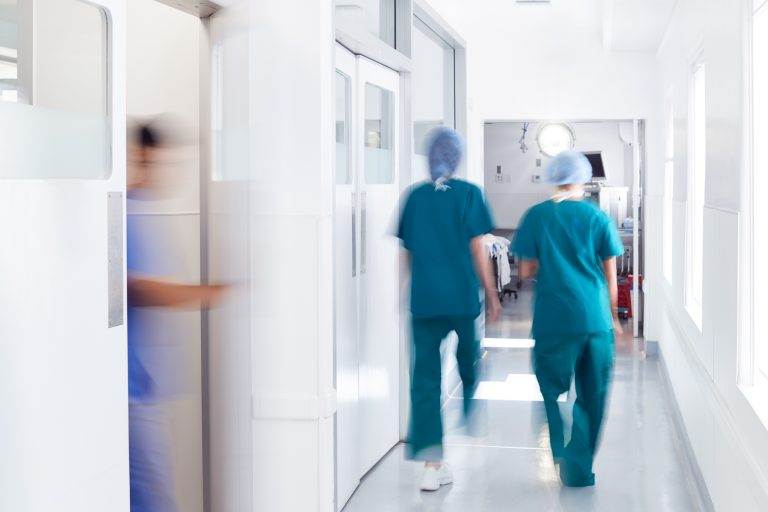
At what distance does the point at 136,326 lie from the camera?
2.85m

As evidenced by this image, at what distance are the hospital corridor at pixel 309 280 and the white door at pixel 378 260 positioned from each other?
2cm

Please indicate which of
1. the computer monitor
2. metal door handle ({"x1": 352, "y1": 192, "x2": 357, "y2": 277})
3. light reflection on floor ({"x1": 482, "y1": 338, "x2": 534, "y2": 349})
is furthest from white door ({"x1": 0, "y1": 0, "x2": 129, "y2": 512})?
the computer monitor

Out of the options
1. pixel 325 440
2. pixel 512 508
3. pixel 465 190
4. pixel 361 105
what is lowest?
pixel 512 508

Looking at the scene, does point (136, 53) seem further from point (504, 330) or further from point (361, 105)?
point (504, 330)

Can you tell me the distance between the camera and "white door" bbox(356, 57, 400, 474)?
4.38m

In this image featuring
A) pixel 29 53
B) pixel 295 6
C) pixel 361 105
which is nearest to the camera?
pixel 29 53

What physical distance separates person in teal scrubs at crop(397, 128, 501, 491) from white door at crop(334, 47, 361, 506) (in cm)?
27

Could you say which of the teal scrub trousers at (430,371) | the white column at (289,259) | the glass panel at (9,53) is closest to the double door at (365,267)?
the teal scrub trousers at (430,371)

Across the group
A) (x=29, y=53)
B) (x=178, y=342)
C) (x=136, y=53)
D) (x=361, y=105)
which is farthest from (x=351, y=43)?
(x=29, y=53)

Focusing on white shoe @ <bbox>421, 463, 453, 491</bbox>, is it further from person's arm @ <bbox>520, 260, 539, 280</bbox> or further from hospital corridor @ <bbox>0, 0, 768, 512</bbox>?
person's arm @ <bbox>520, 260, 539, 280</bbox>

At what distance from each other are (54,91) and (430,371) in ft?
8.18

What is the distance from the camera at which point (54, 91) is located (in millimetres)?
2143

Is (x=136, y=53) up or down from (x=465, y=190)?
up

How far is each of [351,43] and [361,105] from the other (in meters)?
0.35
